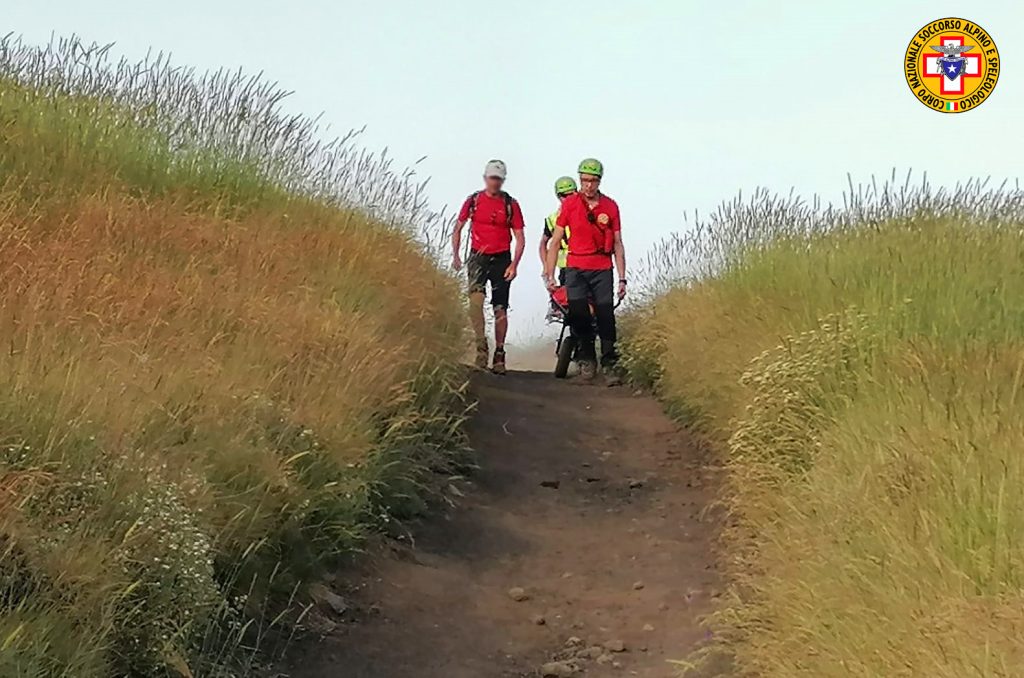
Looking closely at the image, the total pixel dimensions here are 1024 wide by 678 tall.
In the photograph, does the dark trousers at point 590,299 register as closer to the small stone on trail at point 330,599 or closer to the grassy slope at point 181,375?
the grassy slope at point 181,375

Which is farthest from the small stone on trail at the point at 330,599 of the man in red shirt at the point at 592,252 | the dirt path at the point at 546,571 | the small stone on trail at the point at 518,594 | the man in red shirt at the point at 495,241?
the man in red shirt at the point at 592,252

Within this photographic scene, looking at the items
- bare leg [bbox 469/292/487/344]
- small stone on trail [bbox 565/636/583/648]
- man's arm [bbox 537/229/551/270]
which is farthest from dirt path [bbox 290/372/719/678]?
man's arm [bbox 537/229/551/270]

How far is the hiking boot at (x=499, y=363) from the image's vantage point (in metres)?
9.75

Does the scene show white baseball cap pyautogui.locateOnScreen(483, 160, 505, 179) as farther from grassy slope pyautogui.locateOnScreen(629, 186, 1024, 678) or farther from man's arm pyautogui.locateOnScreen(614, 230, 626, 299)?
grassy slope pyautogui.locateOnScreen(629, 186, 1024, 678)

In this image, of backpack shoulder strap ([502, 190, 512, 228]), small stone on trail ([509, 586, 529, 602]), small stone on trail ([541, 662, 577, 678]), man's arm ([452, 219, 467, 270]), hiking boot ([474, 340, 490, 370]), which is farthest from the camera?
backpack shoulder strap ([502, 190, 512, 228])

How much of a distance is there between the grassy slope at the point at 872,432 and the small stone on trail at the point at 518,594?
2.91 ft

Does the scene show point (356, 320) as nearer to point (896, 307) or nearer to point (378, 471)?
point (378, 471)

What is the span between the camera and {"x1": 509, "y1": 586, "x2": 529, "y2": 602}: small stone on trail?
457cm

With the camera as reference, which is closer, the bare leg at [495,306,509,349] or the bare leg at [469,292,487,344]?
the bare leg at [469,292,487,344]

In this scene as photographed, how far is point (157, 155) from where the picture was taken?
7.29 m

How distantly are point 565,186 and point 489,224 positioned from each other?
6.36 ft

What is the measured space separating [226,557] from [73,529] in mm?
723

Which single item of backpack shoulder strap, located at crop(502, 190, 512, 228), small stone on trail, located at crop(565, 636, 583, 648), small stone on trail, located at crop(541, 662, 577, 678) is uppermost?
backpack shoulder strap, located at crop(502, 190, 512, 228)

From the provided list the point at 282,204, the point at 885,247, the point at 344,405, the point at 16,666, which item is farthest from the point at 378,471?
the point at 885,247
